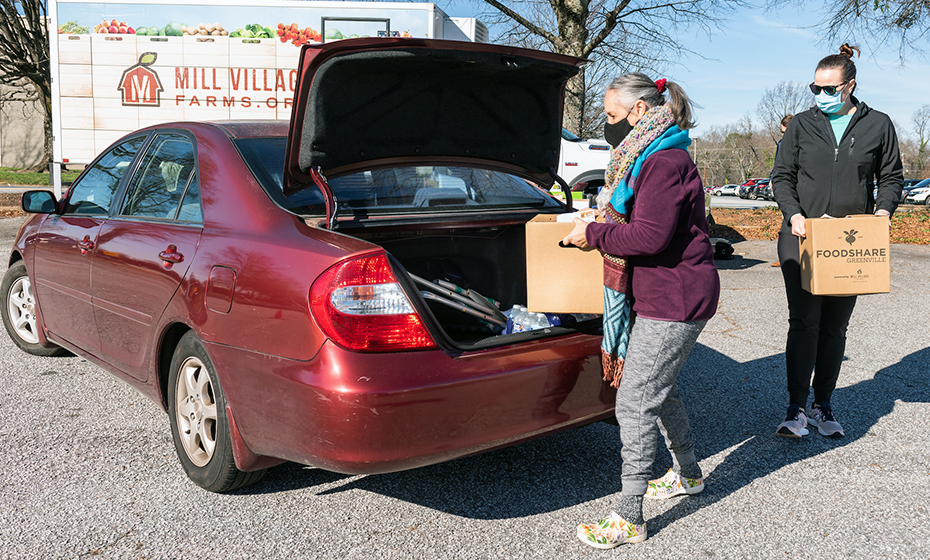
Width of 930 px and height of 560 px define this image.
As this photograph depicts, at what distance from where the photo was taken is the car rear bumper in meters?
2.38

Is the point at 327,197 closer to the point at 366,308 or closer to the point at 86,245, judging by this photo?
the point at 366,308

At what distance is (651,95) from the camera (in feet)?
8.61

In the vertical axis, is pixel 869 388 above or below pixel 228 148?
below

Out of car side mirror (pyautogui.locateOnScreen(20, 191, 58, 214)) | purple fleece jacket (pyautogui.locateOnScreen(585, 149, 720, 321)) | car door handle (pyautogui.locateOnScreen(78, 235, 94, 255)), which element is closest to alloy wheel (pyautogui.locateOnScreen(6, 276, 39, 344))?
car side mirror (pyautogui.locateOnScreen(20, 191, 58, 214))

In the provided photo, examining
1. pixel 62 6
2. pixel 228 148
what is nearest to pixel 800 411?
pixel 228 148

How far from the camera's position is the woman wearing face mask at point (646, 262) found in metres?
2.51

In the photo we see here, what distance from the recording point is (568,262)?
299 centimetres

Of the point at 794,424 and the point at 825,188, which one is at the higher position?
the point at 825,188

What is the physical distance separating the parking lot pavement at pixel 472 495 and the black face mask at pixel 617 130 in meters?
1.51

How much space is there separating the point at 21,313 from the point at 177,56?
7338mm

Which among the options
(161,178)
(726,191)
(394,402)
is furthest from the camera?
(726,191)

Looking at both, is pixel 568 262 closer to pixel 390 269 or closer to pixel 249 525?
pixel 390 269

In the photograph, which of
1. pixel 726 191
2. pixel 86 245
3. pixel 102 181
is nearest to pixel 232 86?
pixel 102 181

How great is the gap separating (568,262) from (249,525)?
163cm
